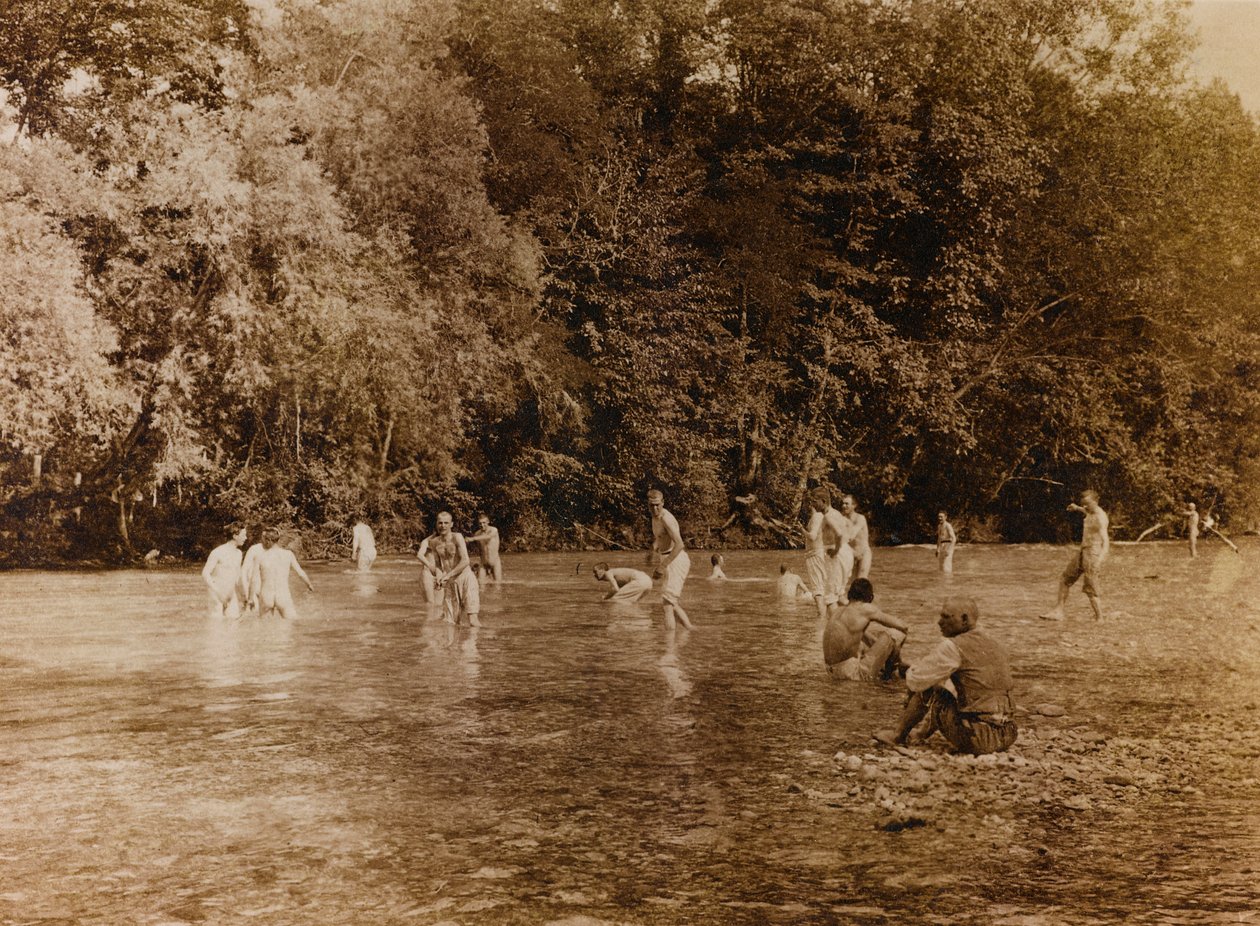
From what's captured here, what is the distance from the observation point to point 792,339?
41781 mm

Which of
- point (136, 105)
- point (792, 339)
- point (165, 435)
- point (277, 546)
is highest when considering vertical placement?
point (136, 105)

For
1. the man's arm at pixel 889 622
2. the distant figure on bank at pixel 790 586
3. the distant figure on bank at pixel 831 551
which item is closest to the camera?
the man's arm at pixel 889 622

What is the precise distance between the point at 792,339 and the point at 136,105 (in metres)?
21.9

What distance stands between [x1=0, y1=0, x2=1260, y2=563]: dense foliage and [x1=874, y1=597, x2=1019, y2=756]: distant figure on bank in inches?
866

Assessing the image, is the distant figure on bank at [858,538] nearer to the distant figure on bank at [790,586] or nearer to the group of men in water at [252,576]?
the distant figure on bank at [790,586]

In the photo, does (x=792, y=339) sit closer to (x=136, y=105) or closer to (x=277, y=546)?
(x=136, y=105)

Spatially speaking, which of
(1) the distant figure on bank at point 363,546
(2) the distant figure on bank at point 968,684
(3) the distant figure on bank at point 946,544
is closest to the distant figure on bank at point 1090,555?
(2) the distant figure on bank at point 968,684

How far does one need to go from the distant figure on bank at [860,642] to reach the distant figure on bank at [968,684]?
3095 millimetres

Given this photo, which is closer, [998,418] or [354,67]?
[354,67]

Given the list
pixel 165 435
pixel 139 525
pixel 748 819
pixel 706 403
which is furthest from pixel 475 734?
pixel 706 403

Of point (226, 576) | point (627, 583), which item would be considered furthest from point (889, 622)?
point (226, 576)

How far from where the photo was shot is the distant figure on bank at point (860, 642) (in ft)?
40.0

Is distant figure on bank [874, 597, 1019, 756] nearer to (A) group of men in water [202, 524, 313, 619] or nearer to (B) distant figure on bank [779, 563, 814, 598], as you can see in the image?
(A) group of men in water [202, 524, 313, 619]

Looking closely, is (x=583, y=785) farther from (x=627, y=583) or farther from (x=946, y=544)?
(x=946, y=544)
